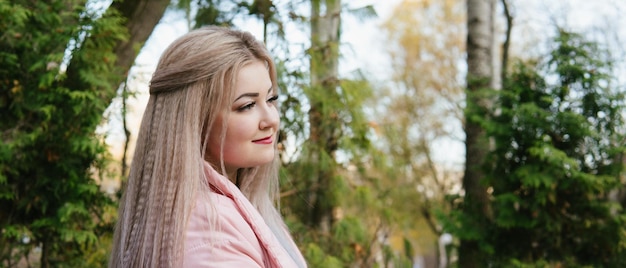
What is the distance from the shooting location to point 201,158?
64.1 inches

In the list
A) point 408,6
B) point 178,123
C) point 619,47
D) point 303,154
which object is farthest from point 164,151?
point 408,6

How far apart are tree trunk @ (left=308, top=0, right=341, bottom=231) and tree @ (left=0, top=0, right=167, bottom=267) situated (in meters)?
1.34

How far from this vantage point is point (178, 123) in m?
1.62

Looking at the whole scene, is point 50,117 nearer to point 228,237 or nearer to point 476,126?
point 228,237

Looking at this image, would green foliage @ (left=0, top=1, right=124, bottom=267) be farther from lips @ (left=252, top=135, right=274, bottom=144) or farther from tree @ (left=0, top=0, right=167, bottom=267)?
lips @ (left=252, top=135, right=274, bottom=144)

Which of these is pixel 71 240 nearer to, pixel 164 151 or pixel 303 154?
pixel 303 154

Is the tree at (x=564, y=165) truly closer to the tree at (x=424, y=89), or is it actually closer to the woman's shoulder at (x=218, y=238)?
the woman's shoulder at (x=218, y=238)

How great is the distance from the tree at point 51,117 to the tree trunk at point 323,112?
1.34 meters

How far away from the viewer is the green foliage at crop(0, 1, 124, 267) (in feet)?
12.1

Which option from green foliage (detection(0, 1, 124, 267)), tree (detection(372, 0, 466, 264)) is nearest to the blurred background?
green foliage (detection(0, 1, 124, 267))

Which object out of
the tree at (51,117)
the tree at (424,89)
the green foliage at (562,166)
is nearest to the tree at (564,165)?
the green foliage at (562,166)

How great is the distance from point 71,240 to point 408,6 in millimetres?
14559

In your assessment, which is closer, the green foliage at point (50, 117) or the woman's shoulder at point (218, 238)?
the woman's shoulder at point (218, 238)

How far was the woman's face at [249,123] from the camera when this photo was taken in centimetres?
173
